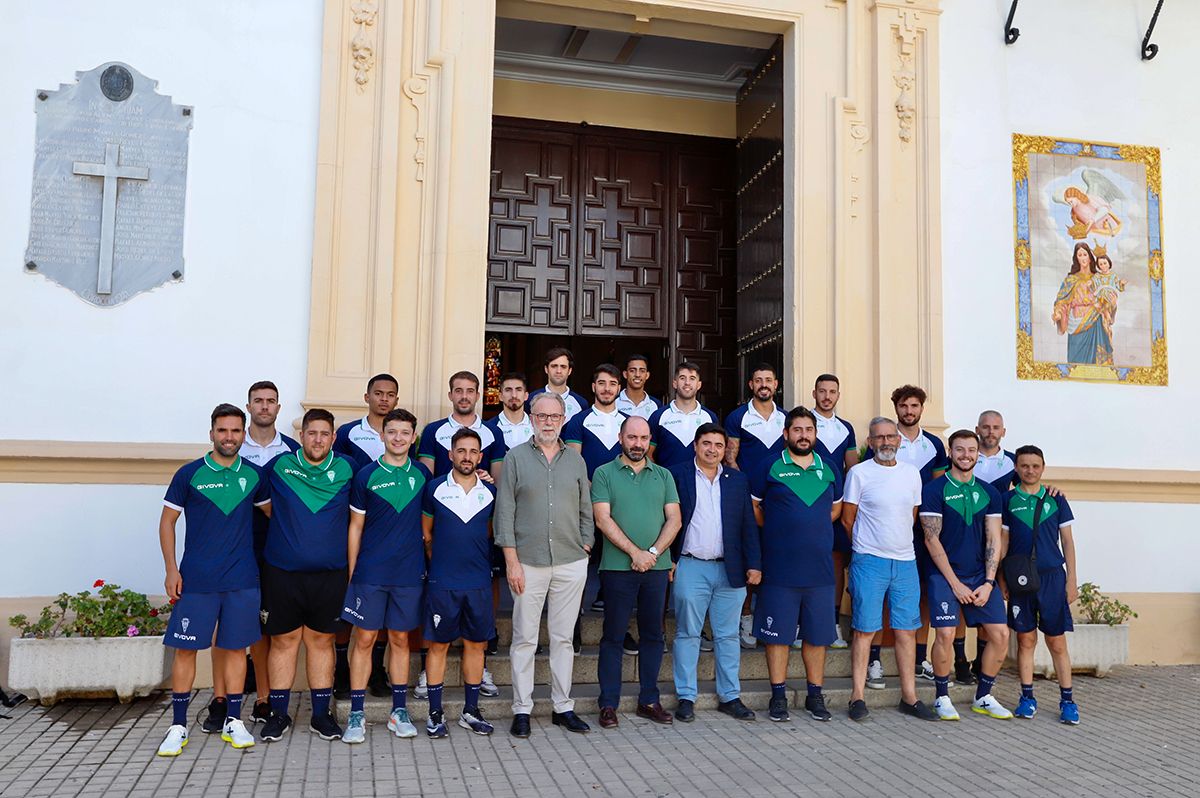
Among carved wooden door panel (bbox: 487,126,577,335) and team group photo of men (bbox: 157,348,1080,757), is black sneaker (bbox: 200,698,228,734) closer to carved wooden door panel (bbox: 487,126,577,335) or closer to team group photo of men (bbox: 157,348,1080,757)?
team group photo of men (bbox: 157,348,1080,757)

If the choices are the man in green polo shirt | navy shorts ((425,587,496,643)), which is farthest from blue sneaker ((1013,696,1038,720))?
navy shorts ((425,587,496,643))

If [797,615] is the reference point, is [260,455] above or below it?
above

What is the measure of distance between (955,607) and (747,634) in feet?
4.64

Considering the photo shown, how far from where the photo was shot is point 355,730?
518 centimetres

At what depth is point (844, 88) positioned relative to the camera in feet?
26.2

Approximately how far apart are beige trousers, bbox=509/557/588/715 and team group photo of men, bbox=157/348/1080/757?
1cm

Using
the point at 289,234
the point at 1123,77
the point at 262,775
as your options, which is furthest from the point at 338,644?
the point at 1123,77

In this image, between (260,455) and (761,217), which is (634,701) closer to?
(260,455)

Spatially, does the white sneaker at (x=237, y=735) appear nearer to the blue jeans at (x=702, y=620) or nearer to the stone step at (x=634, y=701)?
the stone step at (x=634, y=701)

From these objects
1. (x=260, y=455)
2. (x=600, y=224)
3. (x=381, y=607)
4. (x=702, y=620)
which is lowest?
(x=702, y=620)

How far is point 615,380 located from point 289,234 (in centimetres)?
257

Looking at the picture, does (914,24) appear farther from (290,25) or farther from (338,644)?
(338,644)

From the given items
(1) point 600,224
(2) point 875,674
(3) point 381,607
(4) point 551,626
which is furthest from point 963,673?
(1) point 600,224

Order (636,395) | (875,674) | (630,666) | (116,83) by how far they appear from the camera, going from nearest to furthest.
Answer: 1. (630,666)
2. (875,674)
3. (116,83)
4. (636,395)
